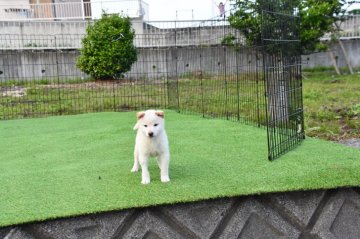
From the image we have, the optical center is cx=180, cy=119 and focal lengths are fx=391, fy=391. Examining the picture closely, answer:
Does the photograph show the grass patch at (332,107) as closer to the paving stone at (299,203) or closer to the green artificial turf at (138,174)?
the green artificial turf at (138,174)

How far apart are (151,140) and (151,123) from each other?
13 centimetres

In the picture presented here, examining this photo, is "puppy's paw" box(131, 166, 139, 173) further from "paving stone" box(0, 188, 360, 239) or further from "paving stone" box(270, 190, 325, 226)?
"paving stone" box(270, 190, 325, 226)

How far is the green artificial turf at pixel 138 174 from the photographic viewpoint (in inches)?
98.5

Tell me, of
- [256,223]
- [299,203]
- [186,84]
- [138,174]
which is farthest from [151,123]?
[186,84]

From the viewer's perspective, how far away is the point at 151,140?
2760 mm

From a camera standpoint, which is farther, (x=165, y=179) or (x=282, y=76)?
(x=282, y=76)

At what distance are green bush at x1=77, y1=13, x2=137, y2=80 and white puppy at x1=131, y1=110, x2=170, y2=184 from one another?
5803mm

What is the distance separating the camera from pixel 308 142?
4.01m

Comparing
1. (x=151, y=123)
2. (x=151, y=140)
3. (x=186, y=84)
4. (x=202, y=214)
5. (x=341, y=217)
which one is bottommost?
(x=341, y=217)

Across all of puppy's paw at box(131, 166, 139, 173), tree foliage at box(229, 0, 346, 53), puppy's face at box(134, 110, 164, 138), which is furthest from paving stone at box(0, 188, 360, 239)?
tree foliage at box(229, 0, 346, 53)

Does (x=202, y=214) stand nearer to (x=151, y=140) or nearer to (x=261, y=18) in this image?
(x=151, y=140)

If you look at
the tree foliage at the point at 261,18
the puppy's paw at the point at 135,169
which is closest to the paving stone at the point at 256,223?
the puppy's paw at the point at 135,169

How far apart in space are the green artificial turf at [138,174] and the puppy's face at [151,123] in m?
0.38

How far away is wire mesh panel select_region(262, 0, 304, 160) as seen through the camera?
3561 millimetres
